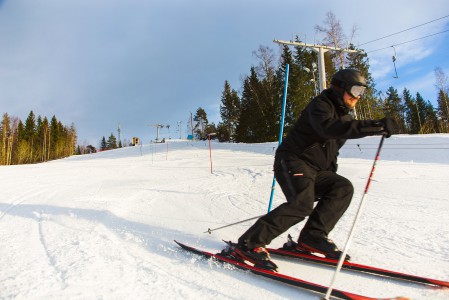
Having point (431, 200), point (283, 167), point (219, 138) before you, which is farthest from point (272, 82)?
point (283, 167)

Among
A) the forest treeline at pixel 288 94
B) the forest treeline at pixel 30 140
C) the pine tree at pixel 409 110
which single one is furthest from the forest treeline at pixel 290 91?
the forest treeline at pixel 30 140

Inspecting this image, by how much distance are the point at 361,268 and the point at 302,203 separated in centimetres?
72

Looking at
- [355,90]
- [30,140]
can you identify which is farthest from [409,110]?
[30,140]

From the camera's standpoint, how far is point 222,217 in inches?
191

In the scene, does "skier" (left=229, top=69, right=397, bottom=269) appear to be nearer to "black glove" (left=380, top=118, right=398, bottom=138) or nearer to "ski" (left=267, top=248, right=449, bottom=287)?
"ski" (left=267, top=248, right=449, bottom=287)

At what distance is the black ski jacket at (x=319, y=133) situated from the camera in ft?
8.30

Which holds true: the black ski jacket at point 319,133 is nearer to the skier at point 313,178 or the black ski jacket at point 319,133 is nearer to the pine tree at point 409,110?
the skier at point 313,178

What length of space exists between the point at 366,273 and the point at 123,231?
3.04 metres

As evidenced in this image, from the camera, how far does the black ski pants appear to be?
8.79 feet

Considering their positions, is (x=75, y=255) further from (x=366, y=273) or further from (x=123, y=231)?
(x=366, y=273)

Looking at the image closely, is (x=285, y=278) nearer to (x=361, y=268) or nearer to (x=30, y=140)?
(x=361, y=268)

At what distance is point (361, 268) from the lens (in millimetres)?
2525

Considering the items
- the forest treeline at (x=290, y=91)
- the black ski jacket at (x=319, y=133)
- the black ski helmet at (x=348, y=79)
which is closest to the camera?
the black ski jacket at (x=319, y=133)

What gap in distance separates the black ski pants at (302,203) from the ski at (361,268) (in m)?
0.22
